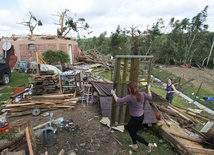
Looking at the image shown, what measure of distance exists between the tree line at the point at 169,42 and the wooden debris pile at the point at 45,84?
21090 millimetres

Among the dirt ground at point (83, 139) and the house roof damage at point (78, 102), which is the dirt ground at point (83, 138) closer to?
the dirt ground at point (83, 139)

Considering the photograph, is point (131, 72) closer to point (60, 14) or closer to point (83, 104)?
point (83, 104)

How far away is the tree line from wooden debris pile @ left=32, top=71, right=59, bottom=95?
21090mm

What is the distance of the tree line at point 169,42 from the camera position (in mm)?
29938

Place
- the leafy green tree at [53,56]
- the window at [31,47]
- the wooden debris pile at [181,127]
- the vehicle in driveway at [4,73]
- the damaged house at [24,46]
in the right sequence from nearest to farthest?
the wooden debris pile at [181,127]
the vehicle in driveway at [4,73]
the leafy green tree at [53,56]
the damaged house at [24,46]
the window at [31,47]

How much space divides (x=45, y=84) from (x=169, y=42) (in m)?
28.9

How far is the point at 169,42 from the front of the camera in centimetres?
3130

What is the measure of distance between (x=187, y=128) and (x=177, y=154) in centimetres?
269

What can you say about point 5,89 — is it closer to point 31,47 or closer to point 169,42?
point 31,47

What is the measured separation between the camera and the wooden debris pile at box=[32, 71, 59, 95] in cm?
766

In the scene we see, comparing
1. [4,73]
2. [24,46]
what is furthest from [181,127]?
[24,46]

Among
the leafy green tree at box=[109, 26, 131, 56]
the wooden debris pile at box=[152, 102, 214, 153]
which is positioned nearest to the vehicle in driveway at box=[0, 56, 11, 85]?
the wooden debris pile at box=[152, 102, 214, 153]

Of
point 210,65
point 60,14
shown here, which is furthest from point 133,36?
point 210,65

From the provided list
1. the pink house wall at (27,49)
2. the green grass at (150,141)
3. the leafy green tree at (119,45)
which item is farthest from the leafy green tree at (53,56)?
the leafy green tree at (119,45)
